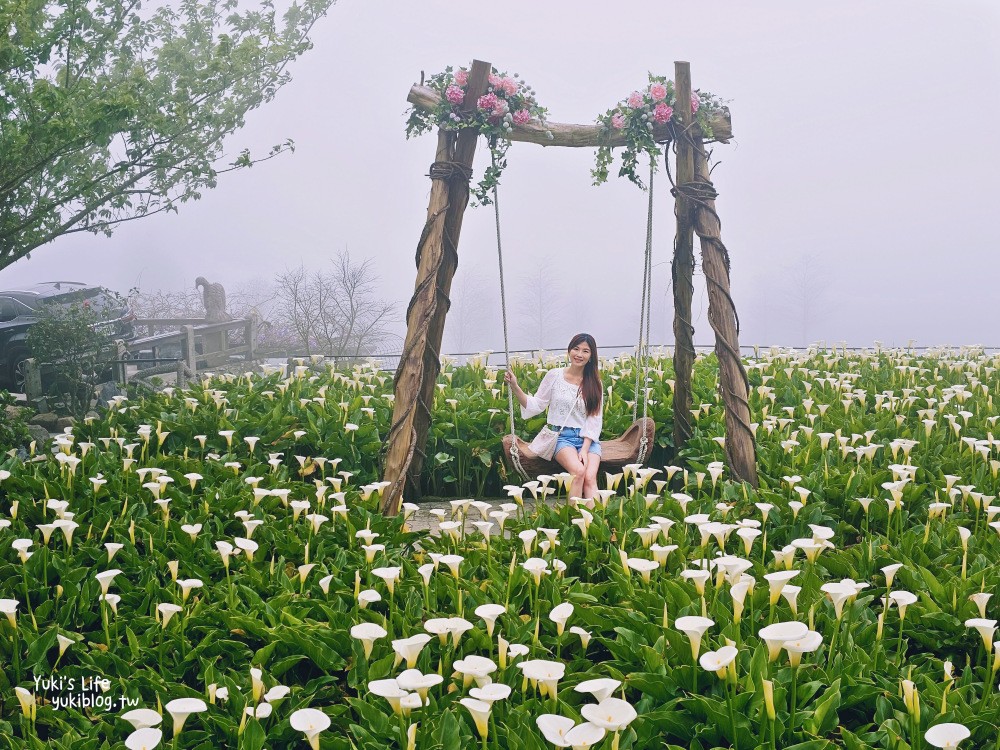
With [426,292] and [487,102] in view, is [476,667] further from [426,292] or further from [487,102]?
[487,102]

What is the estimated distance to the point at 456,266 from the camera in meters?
6.74

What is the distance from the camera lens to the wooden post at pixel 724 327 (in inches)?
253

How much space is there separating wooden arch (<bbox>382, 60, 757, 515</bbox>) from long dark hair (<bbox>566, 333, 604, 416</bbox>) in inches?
38.4

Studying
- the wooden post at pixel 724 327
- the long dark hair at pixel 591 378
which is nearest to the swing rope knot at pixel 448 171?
the long dark hair at pixel 591 378

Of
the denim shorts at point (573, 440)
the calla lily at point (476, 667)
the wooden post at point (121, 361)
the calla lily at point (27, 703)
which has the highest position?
the wooden post at point (121, 361)

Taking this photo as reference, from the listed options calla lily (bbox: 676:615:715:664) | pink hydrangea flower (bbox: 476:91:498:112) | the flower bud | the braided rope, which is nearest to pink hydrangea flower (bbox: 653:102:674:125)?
pink hydrangea flower (bbox: 476:91:498:112)

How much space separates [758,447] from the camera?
716cm

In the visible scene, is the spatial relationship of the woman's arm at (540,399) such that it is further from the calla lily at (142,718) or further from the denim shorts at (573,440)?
the calla lily at (142,718)

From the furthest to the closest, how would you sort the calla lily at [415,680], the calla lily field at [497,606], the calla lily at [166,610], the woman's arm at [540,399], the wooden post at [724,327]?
1. the woman's arm at [540,399]
2. the wooden post at [724,327]
3. the calla lily at [166,610]
4. the calla lily field at [497,606]
5. the calla lily at [415,680]

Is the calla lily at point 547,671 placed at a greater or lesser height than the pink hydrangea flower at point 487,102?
lesser

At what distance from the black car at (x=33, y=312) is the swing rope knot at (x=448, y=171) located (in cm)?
652

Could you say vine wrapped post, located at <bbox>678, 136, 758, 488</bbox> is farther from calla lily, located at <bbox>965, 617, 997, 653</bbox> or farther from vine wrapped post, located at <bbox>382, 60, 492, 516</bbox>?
calla lily, located at <bbox>965, 617, 997, 653</bbox>

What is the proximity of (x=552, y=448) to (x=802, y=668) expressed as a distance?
3650 millimetres

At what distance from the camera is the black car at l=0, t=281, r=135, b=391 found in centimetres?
1144
